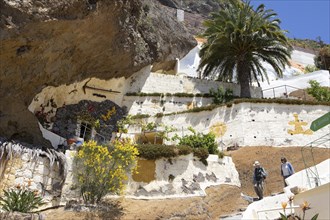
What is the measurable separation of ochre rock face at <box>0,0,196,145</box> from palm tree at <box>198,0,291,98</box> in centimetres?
562

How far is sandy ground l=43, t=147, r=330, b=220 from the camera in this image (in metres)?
13.8

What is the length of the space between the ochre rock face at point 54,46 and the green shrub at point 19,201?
510 cm

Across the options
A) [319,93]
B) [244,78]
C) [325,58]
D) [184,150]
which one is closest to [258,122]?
[244,78]

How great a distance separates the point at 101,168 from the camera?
45.9 ft

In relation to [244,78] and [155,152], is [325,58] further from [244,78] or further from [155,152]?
[155,152]

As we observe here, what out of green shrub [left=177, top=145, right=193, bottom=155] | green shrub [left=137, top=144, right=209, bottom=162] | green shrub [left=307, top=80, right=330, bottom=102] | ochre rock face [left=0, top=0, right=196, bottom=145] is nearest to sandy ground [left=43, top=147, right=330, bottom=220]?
green shrub [left=137, top=144, right=209, bottom=162]

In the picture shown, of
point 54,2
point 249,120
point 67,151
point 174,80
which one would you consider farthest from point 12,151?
point 174,80

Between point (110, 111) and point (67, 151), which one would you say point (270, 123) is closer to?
point (110, 111)

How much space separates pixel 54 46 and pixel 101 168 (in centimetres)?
723

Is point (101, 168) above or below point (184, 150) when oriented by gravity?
below

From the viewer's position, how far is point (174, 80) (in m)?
28.1

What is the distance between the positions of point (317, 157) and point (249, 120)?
167 inches

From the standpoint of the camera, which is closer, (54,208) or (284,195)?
(284,195)

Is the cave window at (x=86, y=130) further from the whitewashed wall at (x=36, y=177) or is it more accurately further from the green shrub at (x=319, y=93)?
the green shrub at (x=319, y=93)
